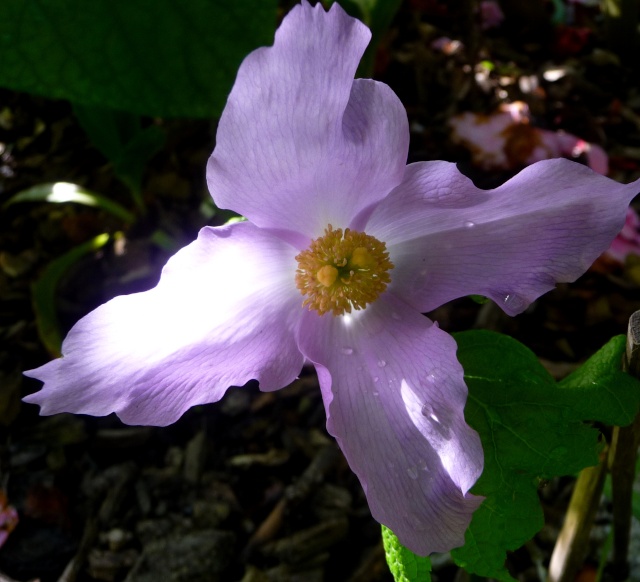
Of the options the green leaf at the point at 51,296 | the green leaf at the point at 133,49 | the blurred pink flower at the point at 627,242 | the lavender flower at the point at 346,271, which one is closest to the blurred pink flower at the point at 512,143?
the blurred pink flower at the point at 627,242

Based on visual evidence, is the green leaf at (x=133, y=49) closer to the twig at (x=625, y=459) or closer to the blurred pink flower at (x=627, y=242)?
the twig at (x=625, y=459)

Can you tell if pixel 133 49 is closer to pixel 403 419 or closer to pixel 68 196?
pixel 68 196

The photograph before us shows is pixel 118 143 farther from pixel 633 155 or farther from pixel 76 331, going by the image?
pixel 633 155

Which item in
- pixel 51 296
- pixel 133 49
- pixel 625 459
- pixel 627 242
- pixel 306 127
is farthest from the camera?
pixel 627 242

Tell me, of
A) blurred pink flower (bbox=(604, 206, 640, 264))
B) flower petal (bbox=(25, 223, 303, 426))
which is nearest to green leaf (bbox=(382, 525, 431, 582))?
flower petal (bbox=(25, 223, 303, 426))

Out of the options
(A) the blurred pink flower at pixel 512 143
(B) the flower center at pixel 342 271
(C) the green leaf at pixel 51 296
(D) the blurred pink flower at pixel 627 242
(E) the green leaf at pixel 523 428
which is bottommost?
(D) the blurred pink flower at pixel 627 242

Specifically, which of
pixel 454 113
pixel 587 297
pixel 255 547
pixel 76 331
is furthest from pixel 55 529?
pixel 454 113

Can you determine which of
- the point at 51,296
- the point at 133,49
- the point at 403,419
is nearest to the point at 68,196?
the point at 51,296
